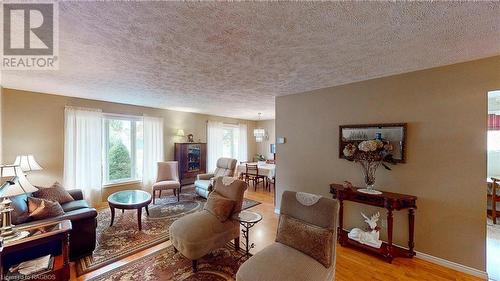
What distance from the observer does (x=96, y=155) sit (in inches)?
167

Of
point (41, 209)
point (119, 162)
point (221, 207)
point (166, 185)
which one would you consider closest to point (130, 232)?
point (41, 209)

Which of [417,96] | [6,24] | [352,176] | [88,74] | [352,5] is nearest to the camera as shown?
[352,5]

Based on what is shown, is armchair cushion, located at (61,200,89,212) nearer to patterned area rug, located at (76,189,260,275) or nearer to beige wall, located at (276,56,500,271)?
patterned area rug, located at (76,189,260,275)

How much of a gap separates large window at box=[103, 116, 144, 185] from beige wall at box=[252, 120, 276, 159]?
4744mm

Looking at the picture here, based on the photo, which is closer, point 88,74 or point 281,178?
point 88,74

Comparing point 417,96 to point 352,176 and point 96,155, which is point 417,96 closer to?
point 352,176

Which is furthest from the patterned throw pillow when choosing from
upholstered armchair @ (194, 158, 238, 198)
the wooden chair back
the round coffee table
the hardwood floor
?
the wooden chair back

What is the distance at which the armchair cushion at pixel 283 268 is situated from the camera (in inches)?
57.8

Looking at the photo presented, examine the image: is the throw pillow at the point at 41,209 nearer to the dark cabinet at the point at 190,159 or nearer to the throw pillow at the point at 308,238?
the throw pillow at the point at 308,238

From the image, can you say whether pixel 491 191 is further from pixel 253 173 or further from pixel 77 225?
pixel 77 225

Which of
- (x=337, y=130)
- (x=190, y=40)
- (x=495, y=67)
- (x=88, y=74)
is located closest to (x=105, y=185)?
(x=88, y=74)

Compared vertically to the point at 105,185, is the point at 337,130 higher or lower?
higher

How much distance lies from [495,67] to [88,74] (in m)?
4.96

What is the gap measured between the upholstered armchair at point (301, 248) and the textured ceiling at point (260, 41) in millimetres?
1517
